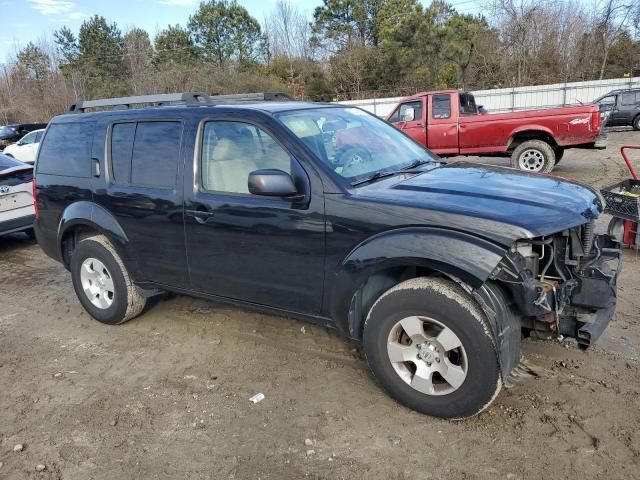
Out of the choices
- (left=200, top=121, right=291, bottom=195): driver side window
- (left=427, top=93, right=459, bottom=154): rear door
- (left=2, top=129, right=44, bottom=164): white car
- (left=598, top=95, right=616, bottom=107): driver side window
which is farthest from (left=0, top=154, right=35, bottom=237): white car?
(left=598, top=95, right=616, bottom=107): driver side window

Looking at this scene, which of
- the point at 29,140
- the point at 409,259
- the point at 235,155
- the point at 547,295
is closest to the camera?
the point at 547,295

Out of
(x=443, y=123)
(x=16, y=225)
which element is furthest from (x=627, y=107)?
(x=16, y=225)

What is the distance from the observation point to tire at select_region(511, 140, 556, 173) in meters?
10.7

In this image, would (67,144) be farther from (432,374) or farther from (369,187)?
(432,374)

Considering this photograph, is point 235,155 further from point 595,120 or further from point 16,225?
point 595,120

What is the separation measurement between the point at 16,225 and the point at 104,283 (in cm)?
396

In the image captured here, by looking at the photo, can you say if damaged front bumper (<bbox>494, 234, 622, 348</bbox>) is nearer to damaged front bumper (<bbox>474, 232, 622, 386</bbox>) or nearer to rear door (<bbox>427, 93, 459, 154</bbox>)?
damaged front bumper (<bbox>474, 232, 622, 386</bbox>)

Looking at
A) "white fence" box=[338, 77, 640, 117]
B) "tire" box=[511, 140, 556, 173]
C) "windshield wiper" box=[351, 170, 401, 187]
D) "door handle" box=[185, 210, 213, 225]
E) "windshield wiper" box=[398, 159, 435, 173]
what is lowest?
"tire" box=[511, 140, 556, 173]

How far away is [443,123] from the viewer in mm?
11367

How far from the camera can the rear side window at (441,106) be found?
1140 cm

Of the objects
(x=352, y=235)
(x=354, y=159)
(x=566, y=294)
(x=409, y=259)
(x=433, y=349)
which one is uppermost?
(x=354, y=159)

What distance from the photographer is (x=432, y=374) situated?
3.14 metres

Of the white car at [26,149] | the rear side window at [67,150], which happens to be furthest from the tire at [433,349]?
the white car at [26,149]

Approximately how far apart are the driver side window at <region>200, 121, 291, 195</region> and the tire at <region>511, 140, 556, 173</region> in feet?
28.0
